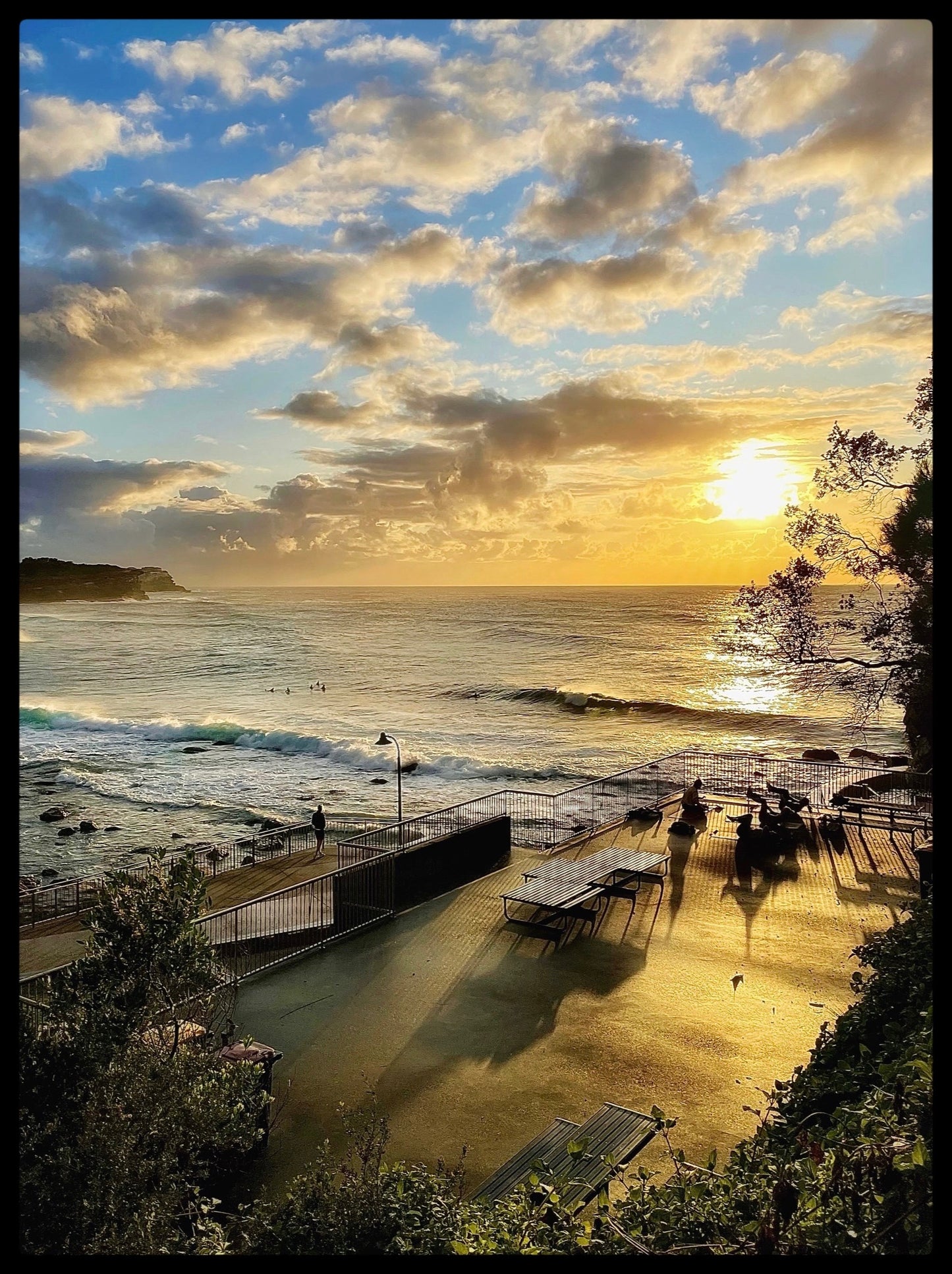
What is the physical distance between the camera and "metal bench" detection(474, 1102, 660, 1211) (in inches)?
227

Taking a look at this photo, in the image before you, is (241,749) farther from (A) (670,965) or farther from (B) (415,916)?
(A) (670,965)

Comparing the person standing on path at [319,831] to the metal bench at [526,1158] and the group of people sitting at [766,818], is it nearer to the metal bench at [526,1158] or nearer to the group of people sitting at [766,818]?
the group of people sitting at [766,818]

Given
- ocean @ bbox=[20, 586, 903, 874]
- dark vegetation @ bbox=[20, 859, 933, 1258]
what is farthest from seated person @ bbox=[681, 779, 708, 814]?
ocean @ bbox=[20, 586, 903, 874]

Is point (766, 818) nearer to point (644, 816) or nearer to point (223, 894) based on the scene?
point (644, 816)

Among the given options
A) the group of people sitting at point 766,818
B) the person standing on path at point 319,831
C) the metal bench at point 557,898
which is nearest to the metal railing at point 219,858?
the person standing on path at point 319,831

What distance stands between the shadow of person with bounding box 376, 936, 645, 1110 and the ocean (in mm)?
7208

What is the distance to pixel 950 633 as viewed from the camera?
150 cm

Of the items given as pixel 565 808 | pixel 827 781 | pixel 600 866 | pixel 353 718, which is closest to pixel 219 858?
pixel 565 808

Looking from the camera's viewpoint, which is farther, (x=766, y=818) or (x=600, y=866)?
(x=766, y=818)

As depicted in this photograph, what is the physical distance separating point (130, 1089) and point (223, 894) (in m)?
15.6

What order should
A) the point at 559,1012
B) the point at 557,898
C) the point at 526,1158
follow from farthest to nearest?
1. the point at 557,898
2. the point at 559,1012
3. the point at 526,1158

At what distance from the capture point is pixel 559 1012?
9594mm

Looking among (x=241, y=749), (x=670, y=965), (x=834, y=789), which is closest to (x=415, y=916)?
(x=670, y=965)

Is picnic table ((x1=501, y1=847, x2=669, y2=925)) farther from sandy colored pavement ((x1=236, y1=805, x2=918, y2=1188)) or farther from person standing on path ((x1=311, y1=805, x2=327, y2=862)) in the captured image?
person standing on path ((x1=311, y1=805, x2=327, y2=862))
